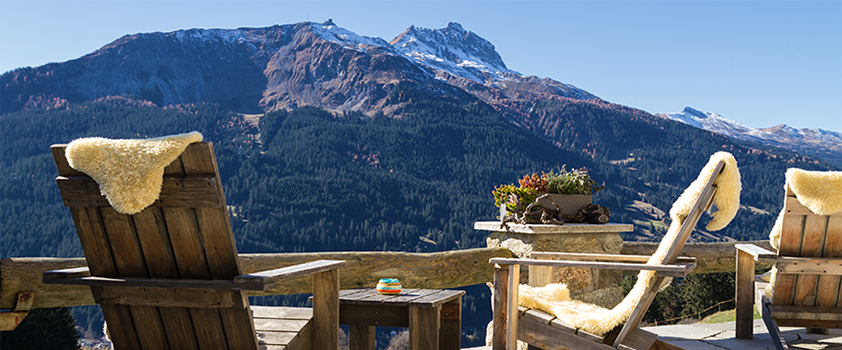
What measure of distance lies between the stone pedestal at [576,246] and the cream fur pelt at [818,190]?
1550 millimetres

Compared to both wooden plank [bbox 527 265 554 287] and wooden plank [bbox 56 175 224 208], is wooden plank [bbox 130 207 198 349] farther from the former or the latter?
wooden plank [bbox 527 265 554 287]

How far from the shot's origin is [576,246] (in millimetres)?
3959

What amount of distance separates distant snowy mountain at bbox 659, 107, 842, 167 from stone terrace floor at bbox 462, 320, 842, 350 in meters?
164

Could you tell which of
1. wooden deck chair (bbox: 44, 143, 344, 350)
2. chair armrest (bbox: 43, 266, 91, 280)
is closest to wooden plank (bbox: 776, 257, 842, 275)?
wooden deck chair (bbox: 44, 143, 344, 350)

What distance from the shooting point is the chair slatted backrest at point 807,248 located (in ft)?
8.20

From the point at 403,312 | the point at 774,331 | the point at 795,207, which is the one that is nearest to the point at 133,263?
the point at 403,312

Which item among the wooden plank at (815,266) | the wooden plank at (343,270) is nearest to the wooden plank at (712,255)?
the wooden plank at (343,270)

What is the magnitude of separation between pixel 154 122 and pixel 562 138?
8573 cm

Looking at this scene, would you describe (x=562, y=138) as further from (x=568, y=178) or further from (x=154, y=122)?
(x=568, y=178)

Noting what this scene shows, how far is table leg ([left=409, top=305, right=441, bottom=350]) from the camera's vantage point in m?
2.37

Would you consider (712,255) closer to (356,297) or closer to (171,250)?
(356,297)

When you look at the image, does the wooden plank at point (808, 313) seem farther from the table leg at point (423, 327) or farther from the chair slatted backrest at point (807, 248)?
the table leg at point (423, 327)

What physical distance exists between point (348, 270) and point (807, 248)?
2.48 metres

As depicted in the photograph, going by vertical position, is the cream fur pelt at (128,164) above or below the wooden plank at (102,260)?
above
